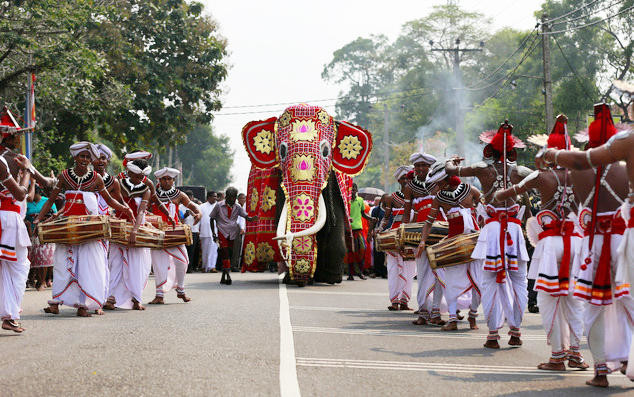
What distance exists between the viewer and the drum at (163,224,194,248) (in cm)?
1334

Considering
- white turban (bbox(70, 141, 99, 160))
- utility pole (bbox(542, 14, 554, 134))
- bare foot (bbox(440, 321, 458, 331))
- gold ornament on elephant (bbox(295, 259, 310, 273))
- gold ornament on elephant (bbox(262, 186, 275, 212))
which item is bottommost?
bare foot (bbox(440, 321, 458, 331))

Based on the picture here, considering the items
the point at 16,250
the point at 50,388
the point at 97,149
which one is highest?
the point at 97,149

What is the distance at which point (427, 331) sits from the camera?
10562mm

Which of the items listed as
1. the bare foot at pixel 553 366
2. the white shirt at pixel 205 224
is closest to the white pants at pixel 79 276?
the bare foot at pixel 553 366

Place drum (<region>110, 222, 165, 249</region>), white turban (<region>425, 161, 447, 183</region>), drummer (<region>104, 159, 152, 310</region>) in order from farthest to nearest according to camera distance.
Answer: drummer (<region>104, 159, 152, 310</region>) → drum (<region>110, 222, 165, 249</region>) → white turban (<region>425, 161, 447, 183</region>)

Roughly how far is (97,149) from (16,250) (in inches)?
89.0

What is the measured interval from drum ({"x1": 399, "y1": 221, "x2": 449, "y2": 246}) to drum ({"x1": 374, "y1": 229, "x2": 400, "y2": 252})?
0.22m

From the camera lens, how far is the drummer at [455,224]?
35.2ft

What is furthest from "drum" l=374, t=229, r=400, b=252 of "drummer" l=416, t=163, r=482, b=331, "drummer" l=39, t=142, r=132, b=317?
"drummer" l=39, t=142, r=132, b=317

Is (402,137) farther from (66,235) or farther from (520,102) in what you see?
(66,235)

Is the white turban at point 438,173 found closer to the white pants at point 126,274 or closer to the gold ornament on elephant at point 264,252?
the white pants at point 126,274

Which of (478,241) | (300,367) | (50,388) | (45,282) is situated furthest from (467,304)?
(45,282)

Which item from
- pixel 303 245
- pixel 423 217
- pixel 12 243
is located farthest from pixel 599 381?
pixel 303 245

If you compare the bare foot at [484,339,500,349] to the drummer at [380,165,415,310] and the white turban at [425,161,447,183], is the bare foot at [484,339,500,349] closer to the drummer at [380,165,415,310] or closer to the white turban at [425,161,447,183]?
the white turban at [425,161,447,183]
